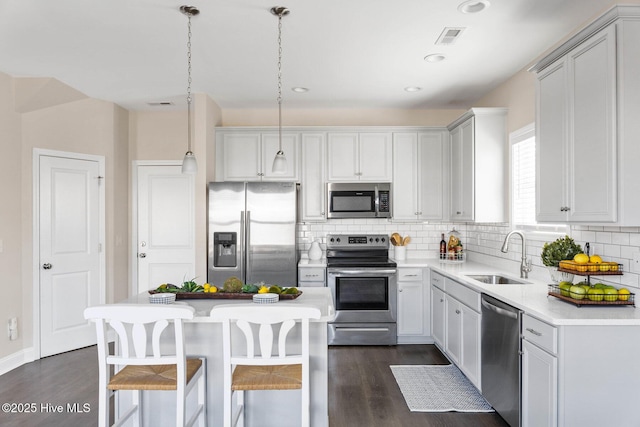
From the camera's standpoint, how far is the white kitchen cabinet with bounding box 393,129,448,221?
490cm

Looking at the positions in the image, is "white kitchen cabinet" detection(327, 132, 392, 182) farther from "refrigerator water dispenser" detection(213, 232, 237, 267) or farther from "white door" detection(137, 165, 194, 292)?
"white door" detection(137, 165, 194, 292)

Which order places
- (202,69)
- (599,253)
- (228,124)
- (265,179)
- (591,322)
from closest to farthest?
(591,322), (599,253), (202,69), (265,179), (228,124)

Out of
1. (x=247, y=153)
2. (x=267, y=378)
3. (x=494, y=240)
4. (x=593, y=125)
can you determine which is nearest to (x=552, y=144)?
(x=593, y=125)

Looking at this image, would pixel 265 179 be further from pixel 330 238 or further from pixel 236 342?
pixel 236 342

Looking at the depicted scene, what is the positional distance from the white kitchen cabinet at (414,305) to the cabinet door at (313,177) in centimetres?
116

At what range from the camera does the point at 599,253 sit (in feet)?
8.91

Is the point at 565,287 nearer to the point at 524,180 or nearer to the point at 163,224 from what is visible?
the point at 524,180

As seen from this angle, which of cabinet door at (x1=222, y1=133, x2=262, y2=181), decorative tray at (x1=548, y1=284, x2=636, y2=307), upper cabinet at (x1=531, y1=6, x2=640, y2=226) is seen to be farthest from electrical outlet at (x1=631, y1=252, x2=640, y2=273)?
cabinet door at (x1=222, y1=133, x2=262, y2=181)

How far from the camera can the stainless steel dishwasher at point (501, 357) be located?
2494 mm

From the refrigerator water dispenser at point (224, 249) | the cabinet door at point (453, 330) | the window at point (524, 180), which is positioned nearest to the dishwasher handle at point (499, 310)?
the cabinet door at point (453, 330)

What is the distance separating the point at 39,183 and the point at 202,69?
2.03m

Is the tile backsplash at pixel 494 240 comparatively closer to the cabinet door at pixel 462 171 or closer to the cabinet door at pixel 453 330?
the cabinet door at pixel 462 171

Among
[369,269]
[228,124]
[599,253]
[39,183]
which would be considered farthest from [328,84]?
[39,183]

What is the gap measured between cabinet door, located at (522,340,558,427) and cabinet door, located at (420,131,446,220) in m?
2.62
